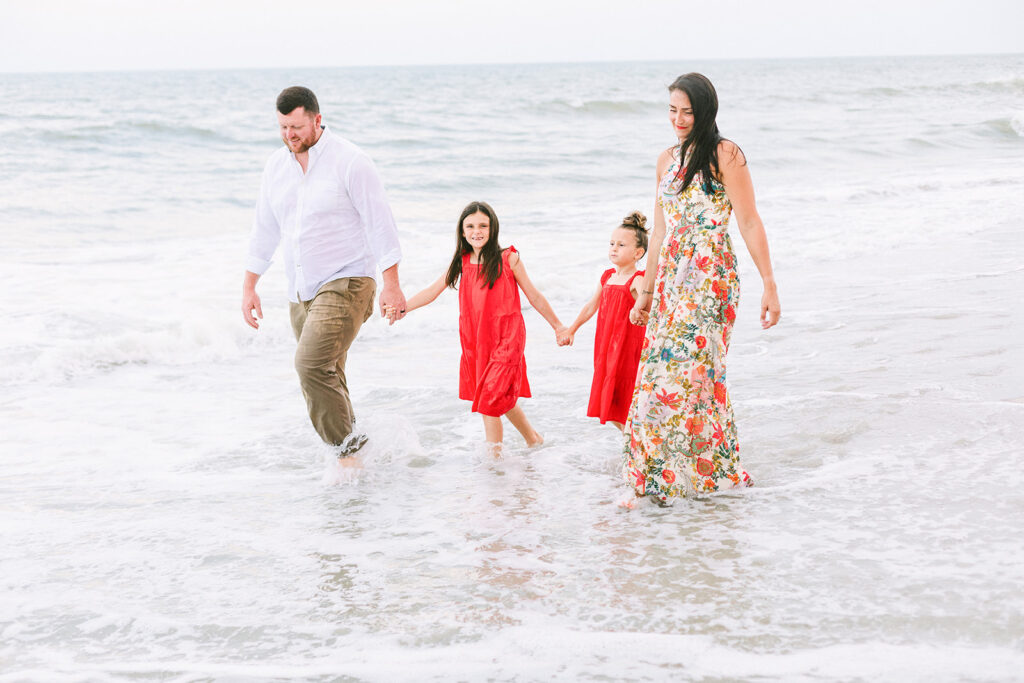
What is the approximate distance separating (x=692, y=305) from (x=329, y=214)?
1.80m

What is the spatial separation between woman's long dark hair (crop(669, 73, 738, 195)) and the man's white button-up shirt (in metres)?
1.51

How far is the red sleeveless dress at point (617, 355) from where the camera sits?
5004 mm

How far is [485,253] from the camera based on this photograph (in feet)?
17.4

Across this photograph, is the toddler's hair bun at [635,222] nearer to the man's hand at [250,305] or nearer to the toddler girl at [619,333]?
the toddler girl at [619,333]

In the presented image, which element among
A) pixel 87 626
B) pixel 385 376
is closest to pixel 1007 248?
pixel 385 376

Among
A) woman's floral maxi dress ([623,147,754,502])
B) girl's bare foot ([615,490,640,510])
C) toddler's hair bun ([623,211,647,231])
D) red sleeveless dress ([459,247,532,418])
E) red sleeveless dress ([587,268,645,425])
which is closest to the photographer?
woman's floral maxi dress ([623,147,754,502])

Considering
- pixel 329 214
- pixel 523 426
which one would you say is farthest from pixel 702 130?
pixel 523 426

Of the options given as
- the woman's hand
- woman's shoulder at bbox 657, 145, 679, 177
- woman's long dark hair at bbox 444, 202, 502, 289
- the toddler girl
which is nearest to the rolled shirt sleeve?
woman's long dark hair at bbox 444, 202, 502, 289

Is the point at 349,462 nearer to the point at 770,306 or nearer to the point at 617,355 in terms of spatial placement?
the point at 617,355

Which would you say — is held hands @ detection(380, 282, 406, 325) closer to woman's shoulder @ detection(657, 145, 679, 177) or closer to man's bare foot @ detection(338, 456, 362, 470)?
man's bare foot @ detection(338, 456, 362, 470)

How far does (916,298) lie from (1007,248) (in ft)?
9.04

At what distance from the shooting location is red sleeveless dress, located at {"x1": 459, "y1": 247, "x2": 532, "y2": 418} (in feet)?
17.3

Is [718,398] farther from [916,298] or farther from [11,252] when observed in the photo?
[11,252]

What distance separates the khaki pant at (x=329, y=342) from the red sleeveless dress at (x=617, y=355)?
1207 millimetres
